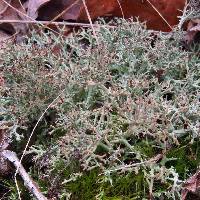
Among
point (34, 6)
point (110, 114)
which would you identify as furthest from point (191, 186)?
point (34, 6)

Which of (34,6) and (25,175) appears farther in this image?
(34,6)

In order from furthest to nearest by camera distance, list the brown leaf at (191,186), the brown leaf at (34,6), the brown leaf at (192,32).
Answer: the brown leaf at (34,6) < the brown leaf at (192,32) < the brown leaf at (191,186)

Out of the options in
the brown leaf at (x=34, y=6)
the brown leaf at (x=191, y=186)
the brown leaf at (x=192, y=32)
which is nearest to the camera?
the brown leaf at (x=191, y=186)

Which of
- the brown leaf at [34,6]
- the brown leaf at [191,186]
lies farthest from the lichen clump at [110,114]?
the brown leaf at [34,6]

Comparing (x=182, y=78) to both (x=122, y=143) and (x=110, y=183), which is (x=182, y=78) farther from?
(x=110, y=183)

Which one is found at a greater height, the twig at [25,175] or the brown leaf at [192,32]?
the brown leaf at [192,32]

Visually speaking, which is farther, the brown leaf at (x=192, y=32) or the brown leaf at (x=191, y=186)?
the brown leaf at (x=192, y=32)

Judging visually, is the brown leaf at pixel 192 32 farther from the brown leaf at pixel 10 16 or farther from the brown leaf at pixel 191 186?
the brown leaf at pixel 10 16

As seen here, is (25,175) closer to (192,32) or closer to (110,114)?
(110,114)
